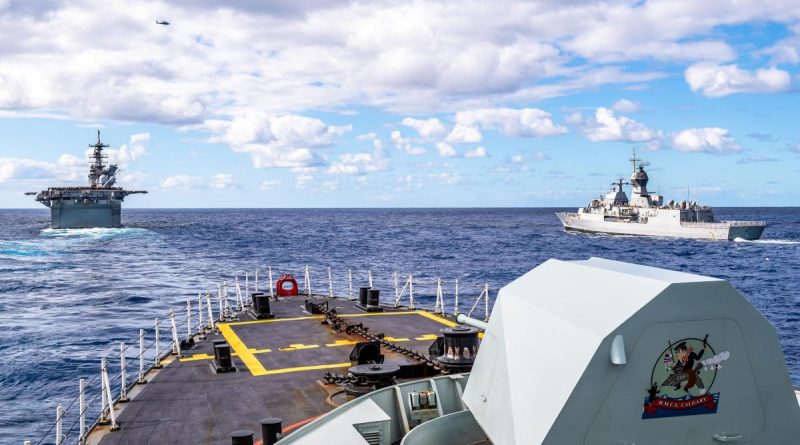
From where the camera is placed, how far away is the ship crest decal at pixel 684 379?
6.34 meters

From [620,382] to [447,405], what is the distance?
19.0 ft

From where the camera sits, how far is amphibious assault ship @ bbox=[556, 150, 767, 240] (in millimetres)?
98438

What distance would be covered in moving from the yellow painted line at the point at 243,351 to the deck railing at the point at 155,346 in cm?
58

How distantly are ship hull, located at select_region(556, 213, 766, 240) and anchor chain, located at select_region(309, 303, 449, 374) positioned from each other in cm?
8802

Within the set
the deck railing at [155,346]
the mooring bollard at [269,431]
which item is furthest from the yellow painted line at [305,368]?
the mooring bollard at [269,431]

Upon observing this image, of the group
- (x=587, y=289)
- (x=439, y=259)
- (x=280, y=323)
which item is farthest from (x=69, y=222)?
(x=587, y=289)

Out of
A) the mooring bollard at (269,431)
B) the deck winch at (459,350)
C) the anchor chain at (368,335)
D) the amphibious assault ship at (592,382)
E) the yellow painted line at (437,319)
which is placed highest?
the amphibious assault ship at (592,382)

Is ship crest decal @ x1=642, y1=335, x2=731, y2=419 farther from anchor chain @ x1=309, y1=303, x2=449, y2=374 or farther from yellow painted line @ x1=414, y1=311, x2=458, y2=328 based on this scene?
yellow painted line @ x1=414, y1=311, x2=458, y2=328

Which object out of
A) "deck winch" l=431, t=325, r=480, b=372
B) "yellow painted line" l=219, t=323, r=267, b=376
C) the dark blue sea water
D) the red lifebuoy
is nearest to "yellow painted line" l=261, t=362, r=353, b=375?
"yellow painted line" l=219, t=323, r=267, b=376

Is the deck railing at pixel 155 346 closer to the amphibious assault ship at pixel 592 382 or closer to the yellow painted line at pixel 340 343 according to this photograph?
the amphibious assault ship at pixel 592 382

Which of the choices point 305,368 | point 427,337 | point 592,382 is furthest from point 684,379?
point 427,337

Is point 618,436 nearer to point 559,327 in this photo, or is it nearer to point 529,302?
point 559,327

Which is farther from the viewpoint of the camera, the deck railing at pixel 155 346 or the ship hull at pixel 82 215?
the ship hull at pixel 82 215

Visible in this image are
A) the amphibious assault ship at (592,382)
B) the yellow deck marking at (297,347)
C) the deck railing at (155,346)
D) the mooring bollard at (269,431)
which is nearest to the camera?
the amphibious assault ship at (592,382)
